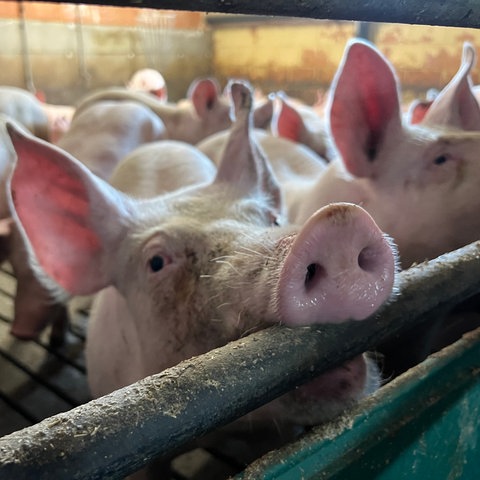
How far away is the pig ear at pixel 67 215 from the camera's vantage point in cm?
139

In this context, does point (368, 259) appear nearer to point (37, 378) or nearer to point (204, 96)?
point (37, 378)

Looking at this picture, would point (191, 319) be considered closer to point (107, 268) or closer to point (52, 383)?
point (107, 268)

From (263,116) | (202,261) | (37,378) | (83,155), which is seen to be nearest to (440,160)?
(202,261)

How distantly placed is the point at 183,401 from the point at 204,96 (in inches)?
159

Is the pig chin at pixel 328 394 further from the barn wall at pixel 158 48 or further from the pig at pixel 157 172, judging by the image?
the barn wall at pixel 158 48

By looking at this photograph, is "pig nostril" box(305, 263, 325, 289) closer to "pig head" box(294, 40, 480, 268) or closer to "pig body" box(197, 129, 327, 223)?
"pig head" box(294, 40, 480, 268)

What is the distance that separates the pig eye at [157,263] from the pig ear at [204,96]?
3.29 meters

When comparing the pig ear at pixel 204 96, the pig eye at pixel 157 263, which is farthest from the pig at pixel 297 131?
the pig eye at pixel 157 263

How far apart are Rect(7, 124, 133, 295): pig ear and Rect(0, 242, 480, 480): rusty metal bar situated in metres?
0.74

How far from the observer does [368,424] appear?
951 millimetres

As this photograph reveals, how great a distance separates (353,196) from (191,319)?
33.1 inches

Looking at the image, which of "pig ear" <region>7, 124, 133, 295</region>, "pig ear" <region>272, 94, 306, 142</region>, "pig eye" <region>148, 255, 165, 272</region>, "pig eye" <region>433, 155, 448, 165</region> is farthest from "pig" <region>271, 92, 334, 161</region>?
"pig eye" <region>148, 255, 165, 272</region>

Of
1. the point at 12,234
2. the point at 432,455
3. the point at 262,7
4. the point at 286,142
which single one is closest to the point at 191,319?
the point at 432,455

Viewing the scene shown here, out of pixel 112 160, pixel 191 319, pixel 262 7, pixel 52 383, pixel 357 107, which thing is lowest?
pixel 52 383
